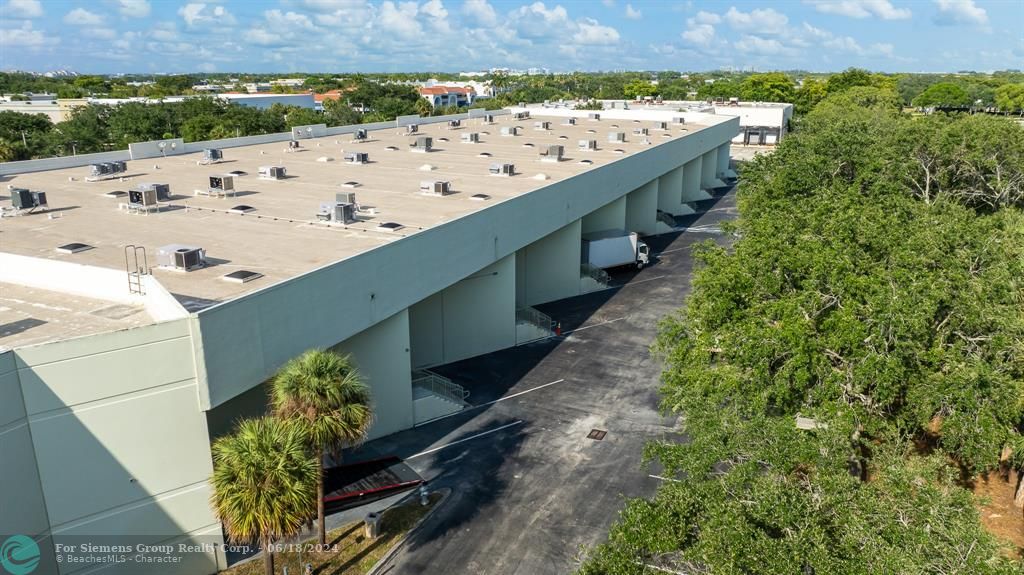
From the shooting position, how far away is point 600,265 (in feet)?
157

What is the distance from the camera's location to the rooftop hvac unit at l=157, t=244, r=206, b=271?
22.7 metres

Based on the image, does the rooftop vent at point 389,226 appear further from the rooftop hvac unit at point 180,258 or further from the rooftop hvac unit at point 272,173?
the rooftop hvac unit at point 272,173

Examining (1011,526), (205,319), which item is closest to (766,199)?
(1011,526)

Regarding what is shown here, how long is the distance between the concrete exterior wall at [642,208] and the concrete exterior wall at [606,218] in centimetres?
833

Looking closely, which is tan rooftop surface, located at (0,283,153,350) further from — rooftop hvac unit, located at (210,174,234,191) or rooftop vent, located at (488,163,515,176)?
rooftop vent, located at (488,163,515,176)

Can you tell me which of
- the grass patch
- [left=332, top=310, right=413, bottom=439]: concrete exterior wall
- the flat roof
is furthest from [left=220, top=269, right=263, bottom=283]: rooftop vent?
the grass patch

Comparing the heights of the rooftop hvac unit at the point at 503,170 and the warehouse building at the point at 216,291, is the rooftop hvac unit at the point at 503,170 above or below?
above

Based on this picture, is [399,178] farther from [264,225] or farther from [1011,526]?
[1011,526]

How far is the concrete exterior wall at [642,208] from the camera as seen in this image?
6012cm

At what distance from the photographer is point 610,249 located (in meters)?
48.4

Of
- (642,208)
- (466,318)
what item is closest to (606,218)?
(642,208)

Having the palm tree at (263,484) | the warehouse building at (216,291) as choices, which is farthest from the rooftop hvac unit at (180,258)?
the palm tree at (263,484)

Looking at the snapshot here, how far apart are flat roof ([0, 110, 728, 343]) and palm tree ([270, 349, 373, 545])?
4064 mm

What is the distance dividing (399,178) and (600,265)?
15.3 meters
